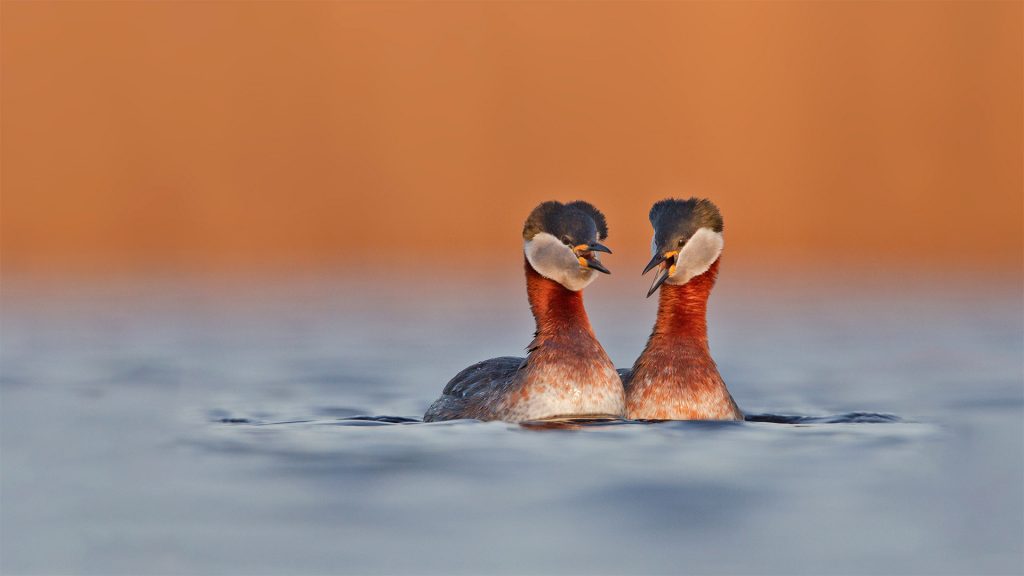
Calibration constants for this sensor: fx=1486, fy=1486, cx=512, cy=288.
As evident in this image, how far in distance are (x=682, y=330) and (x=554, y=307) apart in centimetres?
93

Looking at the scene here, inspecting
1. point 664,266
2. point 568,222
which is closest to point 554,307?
point 568,222

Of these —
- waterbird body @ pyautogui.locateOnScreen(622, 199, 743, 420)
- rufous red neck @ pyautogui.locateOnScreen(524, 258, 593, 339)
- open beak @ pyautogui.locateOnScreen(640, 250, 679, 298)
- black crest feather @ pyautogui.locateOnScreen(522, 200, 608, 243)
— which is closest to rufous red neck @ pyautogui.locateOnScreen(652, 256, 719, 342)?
waterbird body @ pyautogui.locateOnScreen(622, 199, 743, 420)

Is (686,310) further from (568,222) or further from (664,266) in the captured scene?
(568,222)

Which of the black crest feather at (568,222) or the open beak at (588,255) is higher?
the black crest feather at (568,222)

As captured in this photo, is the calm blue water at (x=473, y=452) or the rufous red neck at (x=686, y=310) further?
the rufous red neck at (x=686, y=310)

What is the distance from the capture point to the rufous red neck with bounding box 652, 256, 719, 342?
10656 millimetres

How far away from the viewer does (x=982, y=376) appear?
1422cm

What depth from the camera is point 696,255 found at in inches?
418

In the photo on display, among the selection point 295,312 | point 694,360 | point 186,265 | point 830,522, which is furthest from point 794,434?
point 186,265

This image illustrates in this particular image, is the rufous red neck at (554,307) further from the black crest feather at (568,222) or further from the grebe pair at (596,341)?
the black crest feather at (568,222)

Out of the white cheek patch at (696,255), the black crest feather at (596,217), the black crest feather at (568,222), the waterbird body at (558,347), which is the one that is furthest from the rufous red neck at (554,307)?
the white cheek patch at (696,255)

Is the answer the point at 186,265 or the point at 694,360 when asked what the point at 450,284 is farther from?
the point at 694,360

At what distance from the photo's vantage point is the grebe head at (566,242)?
10289mm

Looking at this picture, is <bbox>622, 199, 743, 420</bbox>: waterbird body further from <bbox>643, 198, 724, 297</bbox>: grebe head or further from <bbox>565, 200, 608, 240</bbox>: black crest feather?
<bbox>565, 200, 608, 240</bbox>: black crest feather
